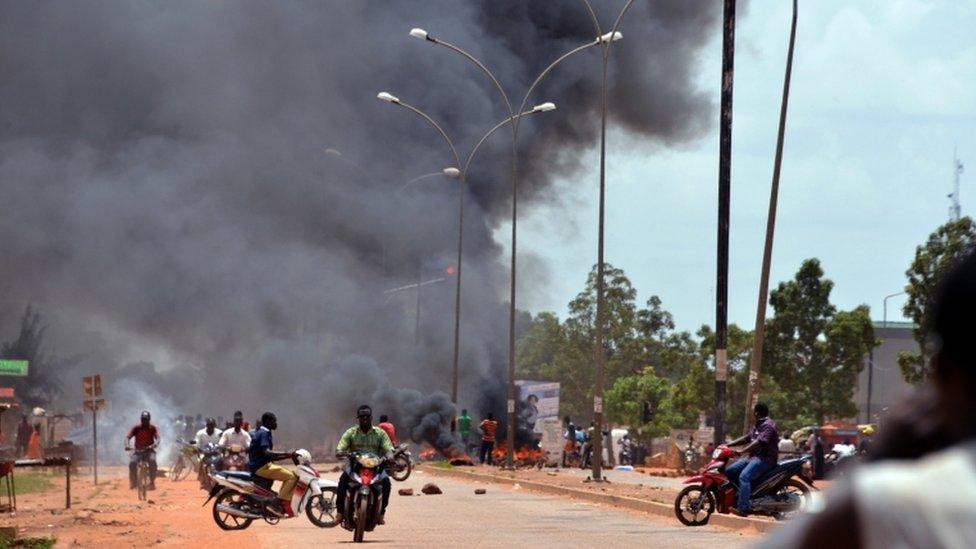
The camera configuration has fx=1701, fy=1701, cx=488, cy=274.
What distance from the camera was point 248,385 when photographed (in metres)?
62.5

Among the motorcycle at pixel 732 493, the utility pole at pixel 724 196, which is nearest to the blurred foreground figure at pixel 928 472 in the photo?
the motorcycle at pixel 732 493

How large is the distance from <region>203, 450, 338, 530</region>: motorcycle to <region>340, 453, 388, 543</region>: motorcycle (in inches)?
61.7

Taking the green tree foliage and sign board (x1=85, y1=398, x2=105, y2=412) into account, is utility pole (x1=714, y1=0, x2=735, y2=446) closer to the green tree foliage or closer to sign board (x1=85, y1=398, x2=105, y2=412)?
sign board (x1=85, y1=398, x2=105, y2=412)

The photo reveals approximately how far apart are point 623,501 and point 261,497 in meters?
7.28

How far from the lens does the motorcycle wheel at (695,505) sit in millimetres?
Result: 19750

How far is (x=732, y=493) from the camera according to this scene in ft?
64.4

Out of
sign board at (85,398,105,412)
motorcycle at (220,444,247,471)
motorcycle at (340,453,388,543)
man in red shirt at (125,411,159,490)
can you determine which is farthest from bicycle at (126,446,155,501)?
motorcycle at (340,453,388,543)

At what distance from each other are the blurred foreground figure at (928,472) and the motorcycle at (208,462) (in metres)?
25.1

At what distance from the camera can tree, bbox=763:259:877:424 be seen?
2397 inches

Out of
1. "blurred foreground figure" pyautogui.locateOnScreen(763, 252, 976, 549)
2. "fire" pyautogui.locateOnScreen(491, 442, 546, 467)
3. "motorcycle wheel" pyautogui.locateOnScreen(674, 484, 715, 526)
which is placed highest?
"blurred foreground figure" pyautogui.locateOnScreen(763, 252, 976, 549)

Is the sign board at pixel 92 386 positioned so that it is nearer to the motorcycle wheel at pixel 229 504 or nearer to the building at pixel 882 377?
the motorcycle wheel at pixel 229 504

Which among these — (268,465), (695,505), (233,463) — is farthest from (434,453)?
(268,465)

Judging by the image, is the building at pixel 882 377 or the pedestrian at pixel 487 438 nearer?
the pedestrian at pixel 487 438

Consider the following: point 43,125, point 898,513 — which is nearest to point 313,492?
point 898,513
